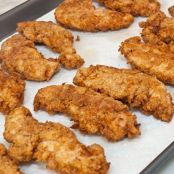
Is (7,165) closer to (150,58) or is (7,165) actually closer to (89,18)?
(150,58)

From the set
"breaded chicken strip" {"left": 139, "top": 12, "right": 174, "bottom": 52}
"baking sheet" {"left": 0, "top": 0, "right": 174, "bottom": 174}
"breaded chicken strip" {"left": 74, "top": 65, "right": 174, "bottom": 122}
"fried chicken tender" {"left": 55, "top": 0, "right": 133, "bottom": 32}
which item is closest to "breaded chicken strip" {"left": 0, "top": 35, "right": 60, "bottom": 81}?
"baking sheet" {"left": 0, "top": 0, "right": 174, "bottom": 174}

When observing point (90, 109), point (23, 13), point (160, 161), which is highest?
point (23, 13)

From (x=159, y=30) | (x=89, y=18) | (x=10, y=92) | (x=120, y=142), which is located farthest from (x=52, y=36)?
(x=120, y=142)

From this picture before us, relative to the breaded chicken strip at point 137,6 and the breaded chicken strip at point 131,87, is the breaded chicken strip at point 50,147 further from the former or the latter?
the breaded chicken strip at point 137,6

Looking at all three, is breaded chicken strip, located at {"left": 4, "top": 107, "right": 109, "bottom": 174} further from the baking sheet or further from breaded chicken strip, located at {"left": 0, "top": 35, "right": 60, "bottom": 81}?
breaded chicken strip, located at {"left": 0, "top": 35, "right": 60, "bottom": 81}

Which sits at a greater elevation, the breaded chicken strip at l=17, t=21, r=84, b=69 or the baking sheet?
the breaded chicken strip at l=17, t=21, r=84, b=69

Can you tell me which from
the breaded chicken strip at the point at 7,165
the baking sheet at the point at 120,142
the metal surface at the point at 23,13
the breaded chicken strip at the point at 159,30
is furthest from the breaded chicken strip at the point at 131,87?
the metal surface at the point at 23,13
